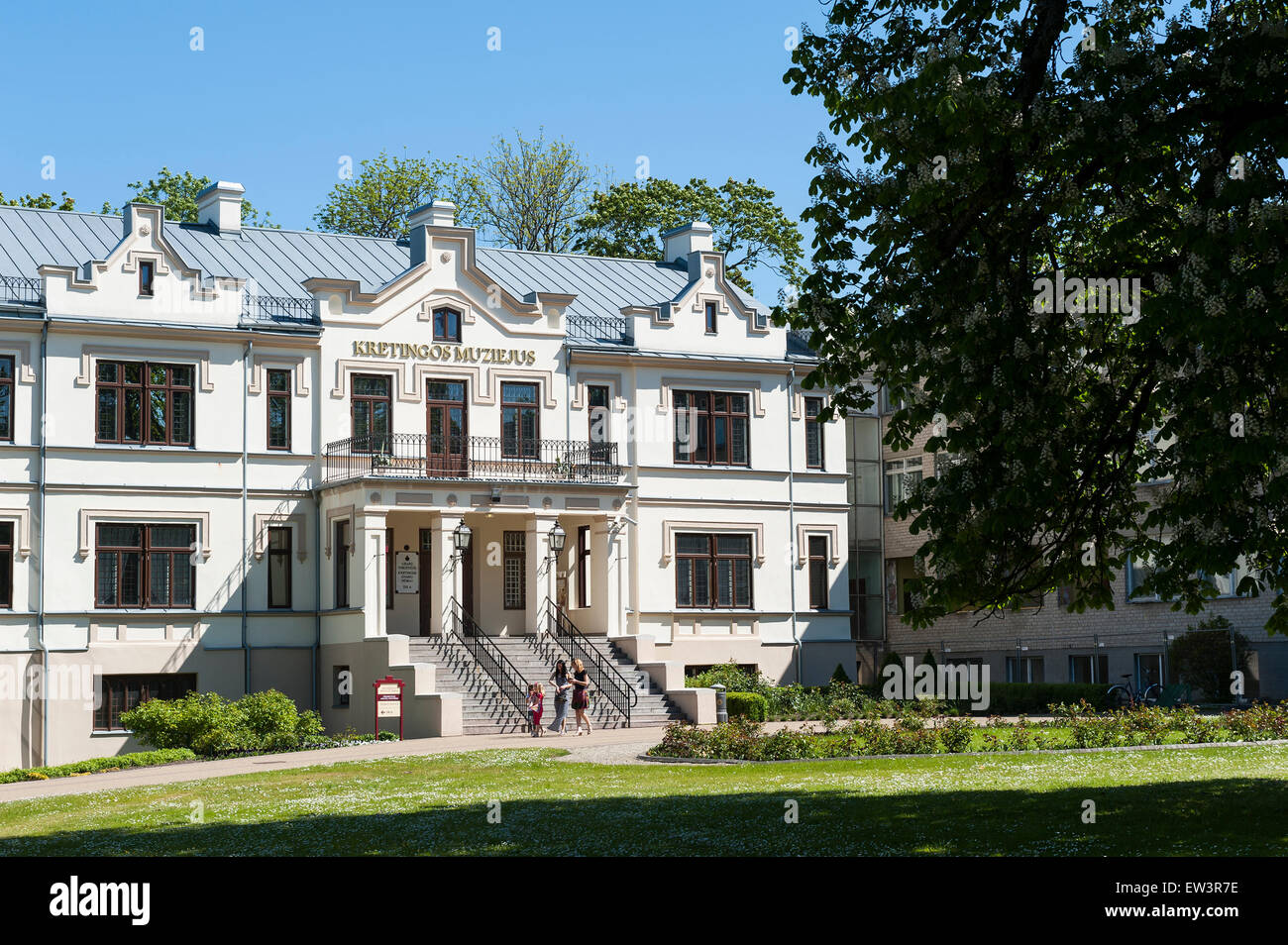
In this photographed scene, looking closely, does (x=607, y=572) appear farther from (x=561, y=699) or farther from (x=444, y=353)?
(x=561, y=699)

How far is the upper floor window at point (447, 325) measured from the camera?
3878 centimetres

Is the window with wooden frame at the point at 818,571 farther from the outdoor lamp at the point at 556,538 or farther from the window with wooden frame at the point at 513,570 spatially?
the outdoor lamp at the point at 556,538

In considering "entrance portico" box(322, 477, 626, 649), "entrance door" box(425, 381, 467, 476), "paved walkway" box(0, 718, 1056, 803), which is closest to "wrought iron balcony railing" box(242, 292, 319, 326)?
"entrance door" box(425, 381, 467, 476)

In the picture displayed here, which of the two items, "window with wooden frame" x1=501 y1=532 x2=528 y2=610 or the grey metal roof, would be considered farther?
"window with wooden frame" x1=501 y1=532 x2=528 y2=610

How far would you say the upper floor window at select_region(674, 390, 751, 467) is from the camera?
1634 inches

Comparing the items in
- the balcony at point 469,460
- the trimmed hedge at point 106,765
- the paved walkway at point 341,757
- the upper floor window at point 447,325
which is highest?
the upper floor window at point 447,325

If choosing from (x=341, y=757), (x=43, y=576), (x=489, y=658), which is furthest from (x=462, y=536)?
(x=43, y=576)

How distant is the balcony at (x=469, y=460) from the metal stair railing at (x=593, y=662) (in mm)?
3233

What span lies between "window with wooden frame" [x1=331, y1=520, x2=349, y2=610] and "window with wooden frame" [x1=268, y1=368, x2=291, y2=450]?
7.72ft

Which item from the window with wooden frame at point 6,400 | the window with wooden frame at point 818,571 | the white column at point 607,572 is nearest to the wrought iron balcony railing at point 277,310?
the window with wooden frame at point 6,400

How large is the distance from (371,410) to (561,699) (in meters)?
9.90

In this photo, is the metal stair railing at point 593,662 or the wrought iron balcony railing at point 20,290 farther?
the wrought iron balcony railing at point 20,290

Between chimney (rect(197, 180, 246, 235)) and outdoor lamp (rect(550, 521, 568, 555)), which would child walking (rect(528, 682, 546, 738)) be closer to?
outdoor lamp (rect(550, 521, 568, 555))
